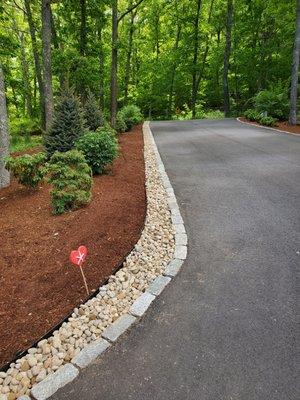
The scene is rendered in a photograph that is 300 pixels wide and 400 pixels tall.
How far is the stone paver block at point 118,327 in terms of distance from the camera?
9.82ft

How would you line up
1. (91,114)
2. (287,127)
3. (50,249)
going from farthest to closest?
(287,127) → (91,114) → (50,249)

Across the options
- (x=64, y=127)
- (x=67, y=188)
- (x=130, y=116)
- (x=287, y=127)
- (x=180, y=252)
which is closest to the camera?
(x=180, y=252)

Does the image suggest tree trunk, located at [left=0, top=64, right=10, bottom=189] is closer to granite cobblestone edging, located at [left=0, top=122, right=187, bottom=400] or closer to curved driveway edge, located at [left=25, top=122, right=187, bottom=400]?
granite cobblestone edging, located at [left=0, top=122, right=187, bottom=400]

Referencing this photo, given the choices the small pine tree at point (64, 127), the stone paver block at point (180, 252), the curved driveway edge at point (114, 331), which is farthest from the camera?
the small pine tree at point (64, 127)

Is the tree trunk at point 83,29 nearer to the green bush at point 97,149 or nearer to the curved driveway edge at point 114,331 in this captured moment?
the green bush at point 97,149

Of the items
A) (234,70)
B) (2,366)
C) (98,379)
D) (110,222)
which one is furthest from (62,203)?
(234,70)

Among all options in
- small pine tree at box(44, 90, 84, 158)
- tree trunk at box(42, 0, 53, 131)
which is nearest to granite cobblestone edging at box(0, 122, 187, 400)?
small pine tree at box(44, 90, 84, 158)

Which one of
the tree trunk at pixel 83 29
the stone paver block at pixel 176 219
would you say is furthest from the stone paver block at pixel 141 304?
the tree trunk at pixel 83 29

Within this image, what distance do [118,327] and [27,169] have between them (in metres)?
4.65

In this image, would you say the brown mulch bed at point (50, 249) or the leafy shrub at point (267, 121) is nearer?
the brown mulch bed at point (50, 249)

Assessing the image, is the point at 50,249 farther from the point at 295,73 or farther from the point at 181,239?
the point at 295,73

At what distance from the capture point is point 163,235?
190 inches

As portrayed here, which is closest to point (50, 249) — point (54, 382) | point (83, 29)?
point (54, 382)

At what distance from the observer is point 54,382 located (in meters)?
2.56
